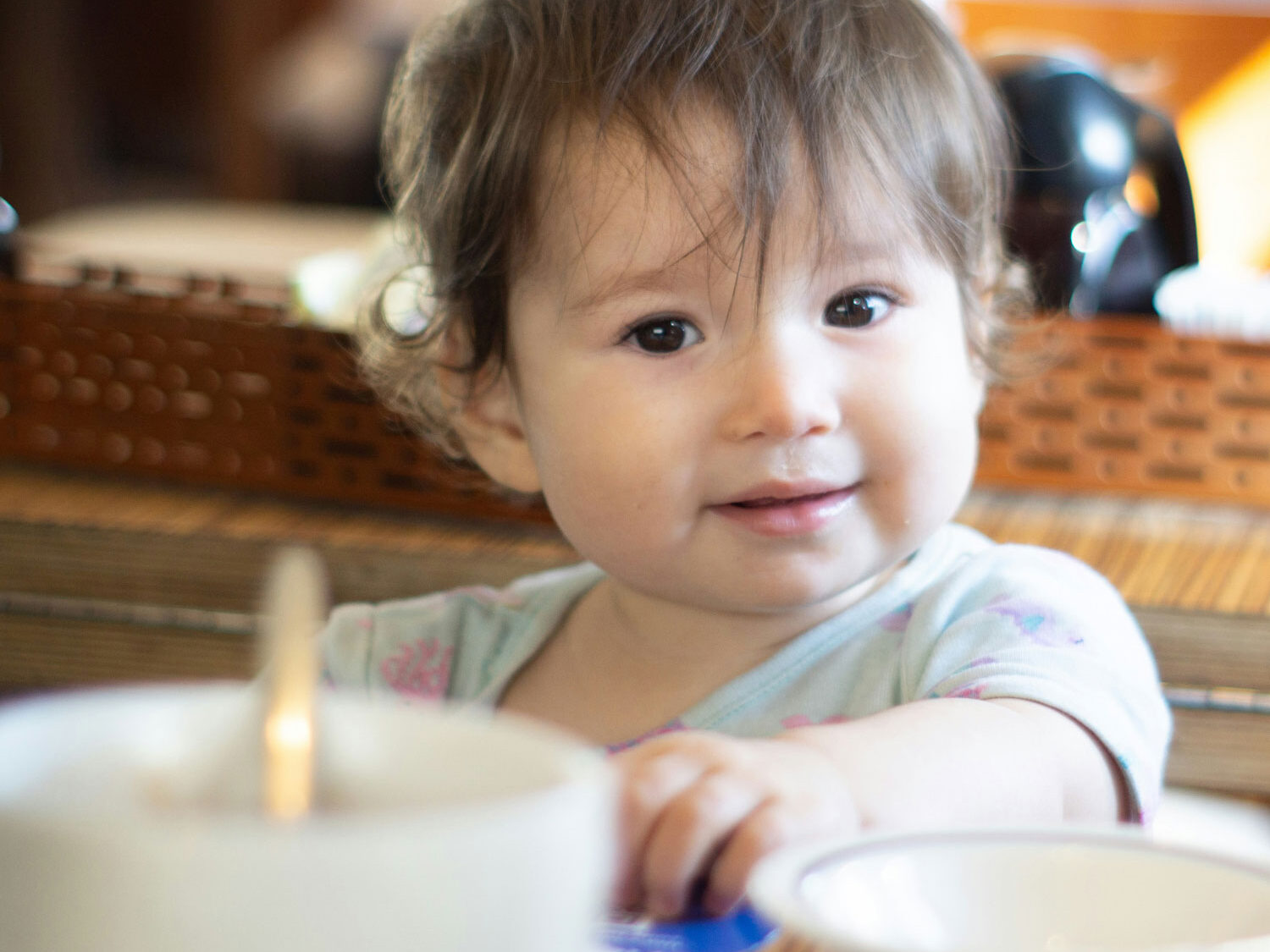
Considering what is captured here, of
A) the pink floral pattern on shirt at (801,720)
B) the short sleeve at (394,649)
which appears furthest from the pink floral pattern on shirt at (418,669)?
the pink floral pattern on shirt at (801,720)

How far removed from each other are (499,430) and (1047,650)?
0.37 m

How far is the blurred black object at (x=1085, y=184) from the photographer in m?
0.98

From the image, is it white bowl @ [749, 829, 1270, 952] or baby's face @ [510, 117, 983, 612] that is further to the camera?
baby's face @ [510, 117, 983, 612]

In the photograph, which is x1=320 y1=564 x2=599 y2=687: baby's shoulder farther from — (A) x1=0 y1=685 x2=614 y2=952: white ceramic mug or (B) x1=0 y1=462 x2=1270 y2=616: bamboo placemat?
(A) x1=0 y1=685 x2=614 y2=952: white ceramic mug

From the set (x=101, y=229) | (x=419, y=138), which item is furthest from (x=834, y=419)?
(x=101, y=229)

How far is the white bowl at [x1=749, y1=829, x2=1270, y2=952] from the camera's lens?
0.31 m

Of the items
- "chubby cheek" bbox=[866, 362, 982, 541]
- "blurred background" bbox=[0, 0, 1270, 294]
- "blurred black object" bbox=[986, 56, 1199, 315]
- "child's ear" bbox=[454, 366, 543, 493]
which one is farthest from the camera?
"blurred background" bbox=[0, 0, 1270, 294]

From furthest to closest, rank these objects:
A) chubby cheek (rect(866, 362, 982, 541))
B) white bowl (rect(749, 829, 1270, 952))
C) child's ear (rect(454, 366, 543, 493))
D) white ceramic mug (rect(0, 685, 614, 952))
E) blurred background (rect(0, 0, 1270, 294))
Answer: blurred background (rect(0, 0, 1270, 294)) → child's ear (rect(454, 366, 543, 493)) → chubby cheek (rect(866, 362, 982, 541)) → white bowl (rect(749, 829, 1270, 952)) → white ceramic mug (rect(0, 685, 614, 952))

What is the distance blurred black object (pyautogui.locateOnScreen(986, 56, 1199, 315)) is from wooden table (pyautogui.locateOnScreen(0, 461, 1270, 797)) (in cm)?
15

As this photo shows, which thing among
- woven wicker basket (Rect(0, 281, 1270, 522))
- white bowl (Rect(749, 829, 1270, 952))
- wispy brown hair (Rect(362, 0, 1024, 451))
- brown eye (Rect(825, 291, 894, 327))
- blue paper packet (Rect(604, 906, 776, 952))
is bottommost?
woven wicker basket (Rect(0, 281, 1270, 522))

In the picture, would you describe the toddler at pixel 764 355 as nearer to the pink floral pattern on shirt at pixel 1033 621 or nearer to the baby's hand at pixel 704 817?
the pink floral pattern on shirt at pixel 1033 621

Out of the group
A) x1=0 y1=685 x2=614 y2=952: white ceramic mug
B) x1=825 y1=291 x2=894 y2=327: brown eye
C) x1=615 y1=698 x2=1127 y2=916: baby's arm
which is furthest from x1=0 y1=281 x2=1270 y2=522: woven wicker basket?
x1=0 y1=685 x2=614 y2=952: white ceramic mug

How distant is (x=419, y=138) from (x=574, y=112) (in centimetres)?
17

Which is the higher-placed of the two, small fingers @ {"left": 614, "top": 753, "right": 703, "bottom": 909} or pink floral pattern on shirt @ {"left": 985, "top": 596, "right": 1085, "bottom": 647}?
small fingers @ {"left": 614, "top": 753, "right": 703, "bottom": 909}
